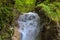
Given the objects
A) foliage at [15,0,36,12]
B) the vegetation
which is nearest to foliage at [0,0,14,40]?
the vegetation

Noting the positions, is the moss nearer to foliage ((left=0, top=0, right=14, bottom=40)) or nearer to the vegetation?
the vegetation

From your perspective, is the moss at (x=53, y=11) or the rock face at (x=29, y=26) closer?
the moss at (x=53, y=11)

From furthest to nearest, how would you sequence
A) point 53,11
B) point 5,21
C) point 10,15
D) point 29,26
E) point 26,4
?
point 26,4, point 29,26, point 53,11, point 10,15, point 5,21

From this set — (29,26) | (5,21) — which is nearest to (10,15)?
(5,21)

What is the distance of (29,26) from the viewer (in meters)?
9.02

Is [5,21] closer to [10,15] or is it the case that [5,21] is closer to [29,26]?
[10,15]

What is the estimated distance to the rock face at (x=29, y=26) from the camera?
8.59 metres

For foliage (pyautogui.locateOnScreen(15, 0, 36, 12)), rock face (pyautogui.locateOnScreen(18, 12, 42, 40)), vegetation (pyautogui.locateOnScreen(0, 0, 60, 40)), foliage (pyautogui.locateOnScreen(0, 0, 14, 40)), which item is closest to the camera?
foliage (pyautogui.locateOnScreen(0, 0, 14, 40))

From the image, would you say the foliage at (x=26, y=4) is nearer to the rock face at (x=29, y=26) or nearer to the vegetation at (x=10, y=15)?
the vegetation at (x=10, y=15)

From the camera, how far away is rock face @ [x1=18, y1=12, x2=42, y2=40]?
8594 millimetres

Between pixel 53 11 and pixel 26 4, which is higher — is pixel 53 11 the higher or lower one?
the higher one

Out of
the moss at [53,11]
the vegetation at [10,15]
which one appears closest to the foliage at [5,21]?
the vegetation at [10,15]

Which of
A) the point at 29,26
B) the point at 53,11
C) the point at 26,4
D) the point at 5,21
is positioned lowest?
the point at 29,26

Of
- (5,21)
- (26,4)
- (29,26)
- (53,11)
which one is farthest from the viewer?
(26,4)
